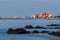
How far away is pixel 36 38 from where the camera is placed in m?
58.8

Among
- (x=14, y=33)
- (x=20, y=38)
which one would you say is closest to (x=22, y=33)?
(x=14, y=33)

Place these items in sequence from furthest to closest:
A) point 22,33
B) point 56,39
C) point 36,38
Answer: point 22,33 → point 36,38 → point 56,39

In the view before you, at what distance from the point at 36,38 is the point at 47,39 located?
11.0 ft

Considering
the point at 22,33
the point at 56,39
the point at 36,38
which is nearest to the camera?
the point at 56,39

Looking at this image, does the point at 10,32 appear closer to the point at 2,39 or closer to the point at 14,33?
the point at 14,33

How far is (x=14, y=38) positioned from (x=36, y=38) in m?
4.56

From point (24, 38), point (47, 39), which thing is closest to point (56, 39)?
point (47, 39)

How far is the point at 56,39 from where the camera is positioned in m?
54.5

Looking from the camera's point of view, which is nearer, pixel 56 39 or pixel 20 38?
pixel 56 39

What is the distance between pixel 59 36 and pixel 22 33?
12522 millimetres

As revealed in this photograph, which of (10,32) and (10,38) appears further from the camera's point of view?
(10,32)

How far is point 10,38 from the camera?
59.7 m

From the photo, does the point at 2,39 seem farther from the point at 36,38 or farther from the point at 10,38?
the point at 36,38

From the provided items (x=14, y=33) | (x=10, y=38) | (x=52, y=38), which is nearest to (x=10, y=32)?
(x=14, y=33)
